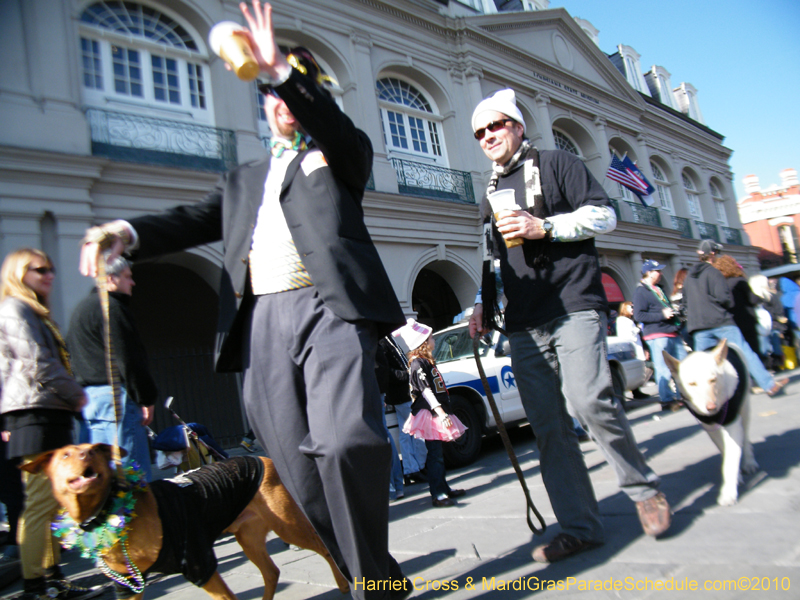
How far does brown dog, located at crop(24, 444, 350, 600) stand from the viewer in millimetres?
2080

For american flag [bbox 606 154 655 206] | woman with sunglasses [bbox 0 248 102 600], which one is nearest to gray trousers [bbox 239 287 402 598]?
woman with sunglasses [bbox 0 248 102 600]

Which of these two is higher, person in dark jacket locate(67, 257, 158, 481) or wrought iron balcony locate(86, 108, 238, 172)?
wrought iron balcony locate(86, 108, 238, 172)

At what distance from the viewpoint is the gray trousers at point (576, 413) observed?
7.88 feet

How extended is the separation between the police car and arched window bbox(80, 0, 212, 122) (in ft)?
22.7

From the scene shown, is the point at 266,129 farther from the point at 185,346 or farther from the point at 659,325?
the point at 659,325

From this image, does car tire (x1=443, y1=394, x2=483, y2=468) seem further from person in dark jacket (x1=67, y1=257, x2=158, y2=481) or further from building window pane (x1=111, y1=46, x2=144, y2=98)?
building window pane (x1=111, y1=46, x2=144, y2=98)

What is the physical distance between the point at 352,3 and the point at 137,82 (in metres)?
5.48

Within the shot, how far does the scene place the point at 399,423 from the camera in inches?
214

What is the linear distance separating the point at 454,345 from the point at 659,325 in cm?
298

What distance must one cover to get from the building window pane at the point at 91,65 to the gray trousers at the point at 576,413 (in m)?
9.78

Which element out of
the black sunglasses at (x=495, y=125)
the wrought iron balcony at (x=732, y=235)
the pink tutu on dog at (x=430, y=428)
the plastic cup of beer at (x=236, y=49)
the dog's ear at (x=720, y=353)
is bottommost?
the pink tutu on dog at (x=430, y=428)

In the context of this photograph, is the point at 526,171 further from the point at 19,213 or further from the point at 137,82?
the point at 137,82

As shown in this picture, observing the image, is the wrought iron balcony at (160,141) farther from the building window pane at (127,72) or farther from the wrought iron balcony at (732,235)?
the wrought iron balcony at (732,235)

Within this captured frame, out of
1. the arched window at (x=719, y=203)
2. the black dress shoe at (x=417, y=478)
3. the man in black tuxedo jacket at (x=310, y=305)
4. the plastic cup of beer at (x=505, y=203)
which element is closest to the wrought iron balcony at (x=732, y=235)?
the arched window at (x=719, y=203)
